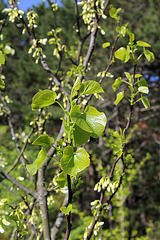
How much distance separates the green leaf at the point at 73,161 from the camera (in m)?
0.39

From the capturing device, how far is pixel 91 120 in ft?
1.31

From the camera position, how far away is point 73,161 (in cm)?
40

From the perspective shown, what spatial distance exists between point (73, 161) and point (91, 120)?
0.26ft

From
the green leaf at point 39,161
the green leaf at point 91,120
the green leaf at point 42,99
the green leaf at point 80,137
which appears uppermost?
the green leaf at point 42,99

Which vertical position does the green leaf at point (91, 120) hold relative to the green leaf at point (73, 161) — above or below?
above

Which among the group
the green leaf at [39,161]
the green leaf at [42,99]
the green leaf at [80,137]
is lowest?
the green leaf at [39,161]

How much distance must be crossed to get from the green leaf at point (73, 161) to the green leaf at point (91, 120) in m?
0.04

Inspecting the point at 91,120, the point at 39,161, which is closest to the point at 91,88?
the point at 91,120

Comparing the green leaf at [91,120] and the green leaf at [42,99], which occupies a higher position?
the green leaf at [42,99]

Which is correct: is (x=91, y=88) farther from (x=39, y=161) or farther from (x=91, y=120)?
(x=39, y=161)

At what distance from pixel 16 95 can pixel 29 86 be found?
596mm

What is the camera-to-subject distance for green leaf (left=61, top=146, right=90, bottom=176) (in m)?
0.39

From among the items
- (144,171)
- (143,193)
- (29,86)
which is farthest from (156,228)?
(29,86)

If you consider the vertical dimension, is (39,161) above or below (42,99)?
below
